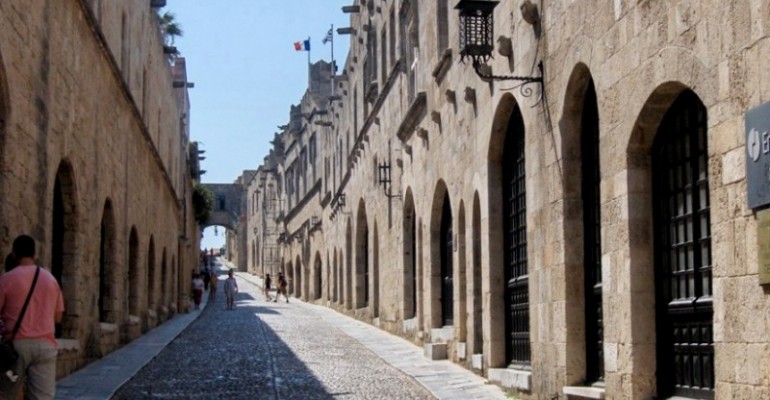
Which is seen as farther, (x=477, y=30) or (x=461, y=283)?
(x=461, y=283)

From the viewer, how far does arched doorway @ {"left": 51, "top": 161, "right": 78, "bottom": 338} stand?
14.2 m

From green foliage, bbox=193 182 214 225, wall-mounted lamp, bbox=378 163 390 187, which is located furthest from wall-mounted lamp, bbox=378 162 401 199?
green foliage, bbox=193 182 214 225

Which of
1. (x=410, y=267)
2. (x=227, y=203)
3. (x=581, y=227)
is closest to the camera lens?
(x=581, y=227)

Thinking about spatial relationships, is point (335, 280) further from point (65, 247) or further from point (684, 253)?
point (684, 253)

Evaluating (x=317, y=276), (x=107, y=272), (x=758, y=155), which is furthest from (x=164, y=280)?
(x=758, y=155)

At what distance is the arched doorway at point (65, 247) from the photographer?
14188 millimetres

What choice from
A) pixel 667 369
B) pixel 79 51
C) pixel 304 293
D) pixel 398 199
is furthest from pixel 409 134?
pixel 304 293

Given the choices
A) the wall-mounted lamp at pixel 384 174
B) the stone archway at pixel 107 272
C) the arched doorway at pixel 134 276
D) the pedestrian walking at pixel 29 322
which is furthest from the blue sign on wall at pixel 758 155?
the wall-mounted lamp at pixel 384 174

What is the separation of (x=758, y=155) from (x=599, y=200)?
375 cm

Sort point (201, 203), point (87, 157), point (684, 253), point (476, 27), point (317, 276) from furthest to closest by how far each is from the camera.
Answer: point (201, 203)
point (317, 276)
point (87, 157)
point (476, 27)
point (684, 253)

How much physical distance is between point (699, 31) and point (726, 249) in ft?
4.86

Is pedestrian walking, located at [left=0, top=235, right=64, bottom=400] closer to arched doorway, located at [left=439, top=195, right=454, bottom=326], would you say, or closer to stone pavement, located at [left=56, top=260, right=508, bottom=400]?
stone pavement, located at [left=56, top=260, right=508, bottom=400]

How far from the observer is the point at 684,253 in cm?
857

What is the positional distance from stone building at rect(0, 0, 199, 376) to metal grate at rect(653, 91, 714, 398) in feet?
18.6
